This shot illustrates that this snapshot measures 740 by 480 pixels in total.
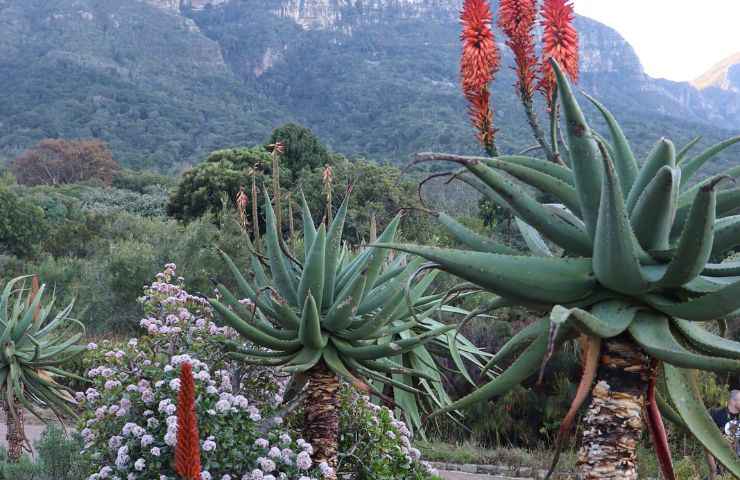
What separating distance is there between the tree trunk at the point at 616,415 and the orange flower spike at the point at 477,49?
1.47 metres

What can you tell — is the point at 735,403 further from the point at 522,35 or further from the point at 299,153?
the point at 299,153

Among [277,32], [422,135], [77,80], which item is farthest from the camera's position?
[277,32]

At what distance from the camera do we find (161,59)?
111500 millimetres

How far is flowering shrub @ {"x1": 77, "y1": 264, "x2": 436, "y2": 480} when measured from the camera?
4.59 metres

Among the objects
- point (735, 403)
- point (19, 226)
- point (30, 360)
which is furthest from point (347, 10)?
point (30, 360)

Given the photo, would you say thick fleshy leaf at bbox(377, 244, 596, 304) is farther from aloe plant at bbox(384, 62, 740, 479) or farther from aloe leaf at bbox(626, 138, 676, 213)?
aloe leaf at bbox(626, 138, 676, 213)

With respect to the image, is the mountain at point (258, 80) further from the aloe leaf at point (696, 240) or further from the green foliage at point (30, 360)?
the aloe leaf at point (696, 240)

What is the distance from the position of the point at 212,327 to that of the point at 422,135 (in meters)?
67.0

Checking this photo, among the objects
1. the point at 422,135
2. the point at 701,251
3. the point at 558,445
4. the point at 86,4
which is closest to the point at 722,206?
the point at 701,251

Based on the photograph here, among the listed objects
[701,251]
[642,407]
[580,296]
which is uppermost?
[701,251]

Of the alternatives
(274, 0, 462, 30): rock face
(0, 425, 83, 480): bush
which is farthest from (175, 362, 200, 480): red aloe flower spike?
(274, 0, 462, 30): rock face

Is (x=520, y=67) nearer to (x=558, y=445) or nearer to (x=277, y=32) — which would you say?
(x=558, y=445)

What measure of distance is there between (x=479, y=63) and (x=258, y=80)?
11970 centimetres

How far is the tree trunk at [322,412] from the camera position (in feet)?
14.5
